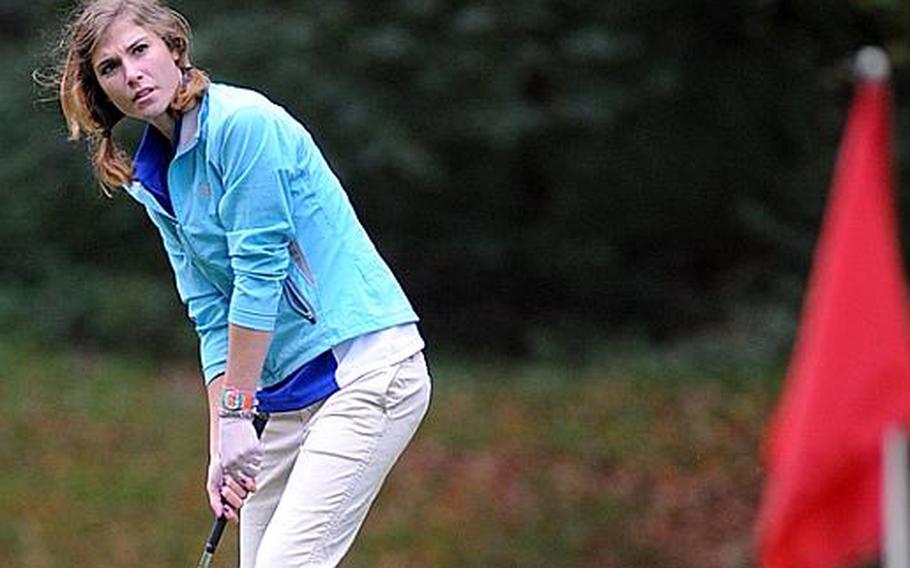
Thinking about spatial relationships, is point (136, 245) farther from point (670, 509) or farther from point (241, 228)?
point (241, 228)

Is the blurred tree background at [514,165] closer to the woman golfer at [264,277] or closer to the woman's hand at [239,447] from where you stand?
the woman golfer at [264,277]

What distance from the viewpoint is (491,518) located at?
12.8 meters

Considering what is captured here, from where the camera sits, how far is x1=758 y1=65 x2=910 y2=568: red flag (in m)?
8.35

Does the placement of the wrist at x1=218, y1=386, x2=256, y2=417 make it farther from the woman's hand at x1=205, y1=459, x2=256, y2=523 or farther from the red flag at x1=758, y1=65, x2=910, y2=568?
the red flag at x1=758, y1=65, x2=910, y2=568

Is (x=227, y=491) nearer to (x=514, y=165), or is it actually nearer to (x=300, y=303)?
(x=300, y=303)

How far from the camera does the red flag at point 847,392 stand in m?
8.35

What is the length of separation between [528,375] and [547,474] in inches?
69.3

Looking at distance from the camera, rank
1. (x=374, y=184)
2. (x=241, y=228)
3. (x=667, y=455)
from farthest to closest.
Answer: (x=374, y=184)
(x=667, y=455)
(x=241, y=228)

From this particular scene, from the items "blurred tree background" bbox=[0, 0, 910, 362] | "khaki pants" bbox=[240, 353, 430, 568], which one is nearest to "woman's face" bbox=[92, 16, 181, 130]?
"khaki pants" bbox=[240, 353, 430, 568]

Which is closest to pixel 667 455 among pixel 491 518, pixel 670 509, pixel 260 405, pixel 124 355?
pixel 670 509

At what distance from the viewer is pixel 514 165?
1677 cm

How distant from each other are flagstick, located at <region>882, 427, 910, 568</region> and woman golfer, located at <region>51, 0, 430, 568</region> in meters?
4.53

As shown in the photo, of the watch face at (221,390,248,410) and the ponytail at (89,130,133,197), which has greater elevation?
the ponytail at (89,130,133,197)

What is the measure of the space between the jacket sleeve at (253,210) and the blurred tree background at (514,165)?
30.4ft
